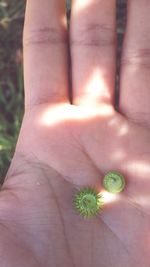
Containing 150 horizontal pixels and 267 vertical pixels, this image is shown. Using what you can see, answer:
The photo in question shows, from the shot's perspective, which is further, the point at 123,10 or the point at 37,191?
the point at 123,10

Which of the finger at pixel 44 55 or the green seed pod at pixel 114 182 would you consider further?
the finger at pixel 44 55

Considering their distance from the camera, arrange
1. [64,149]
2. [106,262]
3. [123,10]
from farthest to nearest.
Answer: [123,10], [64,149], [106,262]

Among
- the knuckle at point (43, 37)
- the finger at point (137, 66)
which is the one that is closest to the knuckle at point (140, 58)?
the finger at point (137, 66)

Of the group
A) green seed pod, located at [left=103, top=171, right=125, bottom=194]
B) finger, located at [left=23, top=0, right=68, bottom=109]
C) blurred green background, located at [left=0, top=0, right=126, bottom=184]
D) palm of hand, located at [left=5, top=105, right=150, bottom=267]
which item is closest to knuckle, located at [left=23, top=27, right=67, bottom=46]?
finger, located at [left=23, top=0, right=68, bottom=109]

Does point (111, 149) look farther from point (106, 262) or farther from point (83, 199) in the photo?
point (106, 262)

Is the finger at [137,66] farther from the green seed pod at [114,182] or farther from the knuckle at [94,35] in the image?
the green seed pod at [114,182]

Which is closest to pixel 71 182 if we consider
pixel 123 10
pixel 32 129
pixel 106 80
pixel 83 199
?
pixel 83 199
